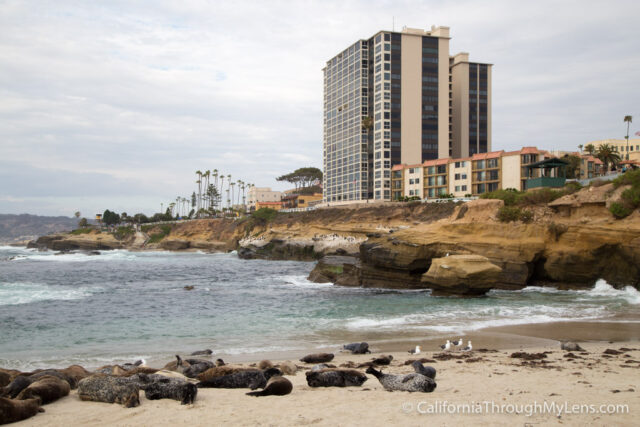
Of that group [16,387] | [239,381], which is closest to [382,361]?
[239,381]

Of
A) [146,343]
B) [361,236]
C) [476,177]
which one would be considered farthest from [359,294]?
[476,177]

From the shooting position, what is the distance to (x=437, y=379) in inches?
365

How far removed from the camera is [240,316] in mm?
20359

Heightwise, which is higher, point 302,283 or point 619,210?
point 619,210

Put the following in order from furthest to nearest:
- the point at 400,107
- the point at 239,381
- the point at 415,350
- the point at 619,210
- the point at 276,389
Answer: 1. the point at 400,107
2. the point at 619,210
3. the point at 415,350
4. the point at 239,381
5. the point at 276,389

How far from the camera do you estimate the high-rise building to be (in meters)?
93.4

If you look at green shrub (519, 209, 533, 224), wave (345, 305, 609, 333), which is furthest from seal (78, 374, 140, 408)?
green shrub (519, 209, 533, 224)

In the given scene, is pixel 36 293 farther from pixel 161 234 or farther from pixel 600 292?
pixel 161 234

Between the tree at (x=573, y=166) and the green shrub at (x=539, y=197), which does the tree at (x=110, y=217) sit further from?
the green shrub at (x=539, y=197)

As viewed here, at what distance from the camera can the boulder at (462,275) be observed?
24.6 m

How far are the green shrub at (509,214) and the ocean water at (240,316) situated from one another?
4.82 metres

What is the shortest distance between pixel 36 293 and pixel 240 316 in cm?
1730

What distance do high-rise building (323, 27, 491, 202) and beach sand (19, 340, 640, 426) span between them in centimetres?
8428

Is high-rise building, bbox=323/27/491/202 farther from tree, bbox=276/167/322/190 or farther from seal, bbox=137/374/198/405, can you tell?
seal, bbox=137/374/198/405
